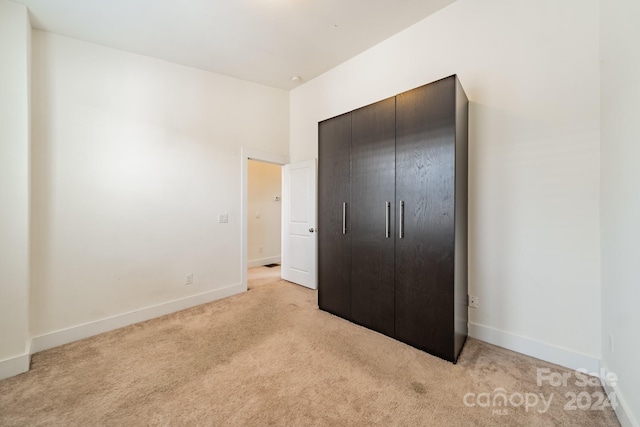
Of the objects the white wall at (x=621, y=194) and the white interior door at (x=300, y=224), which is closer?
the white wall at (x=621, y=194)

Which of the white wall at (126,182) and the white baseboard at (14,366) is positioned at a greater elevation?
the white wall at (126,182)

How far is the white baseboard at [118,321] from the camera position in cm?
219

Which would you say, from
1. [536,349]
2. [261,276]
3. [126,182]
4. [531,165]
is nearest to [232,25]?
[126,182]

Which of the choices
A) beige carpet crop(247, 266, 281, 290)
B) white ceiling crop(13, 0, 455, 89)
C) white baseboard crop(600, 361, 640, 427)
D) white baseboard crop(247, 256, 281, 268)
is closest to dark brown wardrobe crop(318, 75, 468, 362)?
white baseboard crop(600, 361, 640, 427)

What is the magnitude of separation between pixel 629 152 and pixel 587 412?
4.94 feet

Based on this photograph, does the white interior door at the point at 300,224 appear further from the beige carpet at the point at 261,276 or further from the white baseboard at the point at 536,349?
the white baseboard at the point at 536,349

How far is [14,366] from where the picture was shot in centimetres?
182

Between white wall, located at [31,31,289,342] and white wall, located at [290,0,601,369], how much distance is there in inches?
113

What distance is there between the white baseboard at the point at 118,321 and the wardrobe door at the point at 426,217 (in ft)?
7.96

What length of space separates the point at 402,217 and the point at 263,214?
379cm

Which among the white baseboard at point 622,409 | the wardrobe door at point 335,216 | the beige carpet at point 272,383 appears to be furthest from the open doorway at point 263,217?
the white baseboard at point 622,409

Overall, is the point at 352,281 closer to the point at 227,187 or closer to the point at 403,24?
the point at 227,187

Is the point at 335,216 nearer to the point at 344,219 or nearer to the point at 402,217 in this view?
the point at 344,219

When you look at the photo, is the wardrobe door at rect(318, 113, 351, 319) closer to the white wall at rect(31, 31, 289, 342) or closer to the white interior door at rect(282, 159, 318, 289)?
the white interior door at rect(282, 159, 318, 289)
